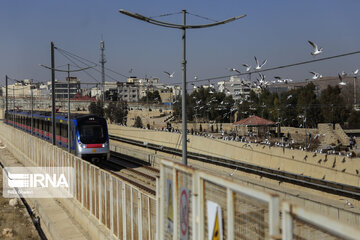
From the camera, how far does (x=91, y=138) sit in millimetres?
26625

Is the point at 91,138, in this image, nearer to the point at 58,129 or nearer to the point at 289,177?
the point at 58,129

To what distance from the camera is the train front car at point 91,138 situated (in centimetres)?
2628

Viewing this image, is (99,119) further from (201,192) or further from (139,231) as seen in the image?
(201,192)

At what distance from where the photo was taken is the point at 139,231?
30.4 ft

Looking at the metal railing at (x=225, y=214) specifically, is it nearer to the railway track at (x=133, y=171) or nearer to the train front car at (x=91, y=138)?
the railway track at (x=133, y=171)

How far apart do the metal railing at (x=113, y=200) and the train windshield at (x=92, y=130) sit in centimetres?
725

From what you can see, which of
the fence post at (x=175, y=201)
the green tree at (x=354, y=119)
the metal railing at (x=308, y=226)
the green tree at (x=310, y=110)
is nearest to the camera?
the metal railing at (x=308, y=226)

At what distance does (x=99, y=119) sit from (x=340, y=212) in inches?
675

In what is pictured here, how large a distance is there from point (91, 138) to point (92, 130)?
499 millimetres

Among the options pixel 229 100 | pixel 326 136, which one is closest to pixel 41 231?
pixel 326 136

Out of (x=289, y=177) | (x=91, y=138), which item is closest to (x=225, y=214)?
(x=289, y=177)

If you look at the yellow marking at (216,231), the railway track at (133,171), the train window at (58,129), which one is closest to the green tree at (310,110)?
the railway track at (133,171)

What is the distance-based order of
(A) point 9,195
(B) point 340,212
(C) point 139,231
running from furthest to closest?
(A) point 9,195, (B) point 340,212, (C) point 139,231

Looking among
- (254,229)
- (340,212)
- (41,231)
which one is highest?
(254,229)
